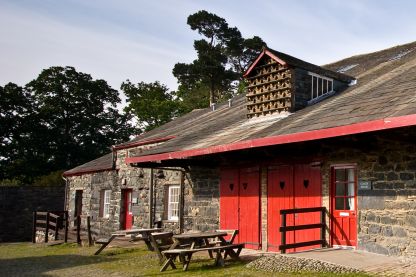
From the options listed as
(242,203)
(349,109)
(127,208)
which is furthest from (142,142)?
(349,109)

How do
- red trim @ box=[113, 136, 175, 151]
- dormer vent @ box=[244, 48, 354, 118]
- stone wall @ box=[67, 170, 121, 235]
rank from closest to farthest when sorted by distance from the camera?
dormer vent @ box=[244, 48, 354, 118] < red trim @ box=[113, 136, 175, 151] < stone wall @ box=[67, 170, 121, 235]

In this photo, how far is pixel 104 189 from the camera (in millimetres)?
20734

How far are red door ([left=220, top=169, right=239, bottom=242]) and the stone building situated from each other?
0.09 ft

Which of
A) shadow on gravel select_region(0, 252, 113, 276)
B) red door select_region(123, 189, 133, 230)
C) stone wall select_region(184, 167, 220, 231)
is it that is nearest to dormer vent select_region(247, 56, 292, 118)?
stone wall select_region(184, 167, 220, 231)

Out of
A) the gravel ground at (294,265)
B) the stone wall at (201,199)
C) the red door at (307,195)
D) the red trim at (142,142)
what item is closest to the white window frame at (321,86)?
the red door at (307,195)

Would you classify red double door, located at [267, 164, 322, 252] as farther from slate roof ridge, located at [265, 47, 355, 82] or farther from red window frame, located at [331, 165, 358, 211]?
slate roof ridge, located at [265, 47, 355, 82]

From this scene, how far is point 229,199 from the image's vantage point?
45.1 feet

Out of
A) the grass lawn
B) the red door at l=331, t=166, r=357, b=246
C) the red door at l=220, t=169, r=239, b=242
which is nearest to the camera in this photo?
the grass lawn

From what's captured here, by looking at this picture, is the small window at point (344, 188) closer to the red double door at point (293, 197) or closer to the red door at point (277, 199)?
the red double door at point (293, 197)

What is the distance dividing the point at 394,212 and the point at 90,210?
48.8 ft

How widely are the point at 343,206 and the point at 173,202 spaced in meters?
7.14

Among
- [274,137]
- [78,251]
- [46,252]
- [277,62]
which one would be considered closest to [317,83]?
[277,62]

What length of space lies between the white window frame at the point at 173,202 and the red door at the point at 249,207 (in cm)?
334

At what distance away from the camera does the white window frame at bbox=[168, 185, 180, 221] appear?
53.1 feet
